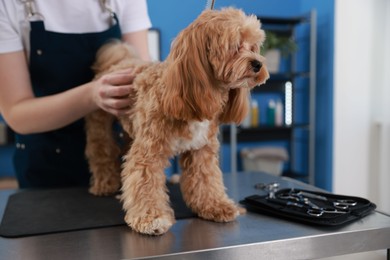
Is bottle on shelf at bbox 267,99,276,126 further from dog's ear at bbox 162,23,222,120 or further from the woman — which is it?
dog's ear at bbox 162,23,222,120

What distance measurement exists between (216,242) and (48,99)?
648 mm

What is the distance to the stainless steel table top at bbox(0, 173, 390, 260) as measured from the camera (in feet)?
2.68

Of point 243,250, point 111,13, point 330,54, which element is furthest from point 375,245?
point 330,54

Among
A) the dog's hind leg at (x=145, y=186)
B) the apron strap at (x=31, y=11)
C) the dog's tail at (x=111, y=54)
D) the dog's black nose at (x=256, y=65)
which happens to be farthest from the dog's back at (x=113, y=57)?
the dog's black nose at (x=256, y=65)

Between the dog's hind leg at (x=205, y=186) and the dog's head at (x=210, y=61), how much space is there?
18 centimetres

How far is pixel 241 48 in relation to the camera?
0.85 meters

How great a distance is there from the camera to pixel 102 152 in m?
1.30

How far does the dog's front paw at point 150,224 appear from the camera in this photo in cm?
90

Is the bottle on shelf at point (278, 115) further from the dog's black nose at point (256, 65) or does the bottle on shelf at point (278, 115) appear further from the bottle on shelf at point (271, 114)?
the dog's black nose at point (256, 65)

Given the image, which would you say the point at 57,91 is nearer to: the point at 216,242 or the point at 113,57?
the point at 113,57

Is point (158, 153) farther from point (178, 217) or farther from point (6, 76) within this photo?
point (6, 76)

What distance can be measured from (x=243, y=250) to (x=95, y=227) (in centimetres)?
35

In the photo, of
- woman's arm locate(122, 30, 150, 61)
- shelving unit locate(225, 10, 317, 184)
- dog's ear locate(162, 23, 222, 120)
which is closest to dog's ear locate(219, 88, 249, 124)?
dog's ear locate(162, 23, 222, 120)

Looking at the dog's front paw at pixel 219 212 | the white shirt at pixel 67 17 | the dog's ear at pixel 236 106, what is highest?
the white shirt at pixel 67 17
